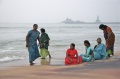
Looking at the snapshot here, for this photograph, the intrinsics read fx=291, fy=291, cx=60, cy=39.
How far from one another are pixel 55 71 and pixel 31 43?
236 cm

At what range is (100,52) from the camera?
956 centimetres

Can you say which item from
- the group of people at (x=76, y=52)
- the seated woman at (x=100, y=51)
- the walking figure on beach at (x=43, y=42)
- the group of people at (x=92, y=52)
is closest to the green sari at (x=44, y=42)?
the walking figure on beach at (x=43, y=42)

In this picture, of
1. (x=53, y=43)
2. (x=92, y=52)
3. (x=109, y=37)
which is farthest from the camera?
(x=53, y=43)

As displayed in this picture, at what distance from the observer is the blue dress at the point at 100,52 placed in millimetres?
9523

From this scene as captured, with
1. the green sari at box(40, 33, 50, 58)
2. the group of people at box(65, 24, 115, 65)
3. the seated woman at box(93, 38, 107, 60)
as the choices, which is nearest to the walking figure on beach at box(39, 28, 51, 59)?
the green sari at box(40, 33, 50, 58)

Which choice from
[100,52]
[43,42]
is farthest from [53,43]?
[100,52]

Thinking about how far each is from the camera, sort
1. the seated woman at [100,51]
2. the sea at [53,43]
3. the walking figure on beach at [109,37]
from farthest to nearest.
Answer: the sea at [53,43], the walking figure on beach at [109,37], the seated woman at [100,51]

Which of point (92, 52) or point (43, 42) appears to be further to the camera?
point (43, 42)

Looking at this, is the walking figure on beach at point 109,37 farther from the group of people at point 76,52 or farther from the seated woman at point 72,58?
the seated woman at point 72,58

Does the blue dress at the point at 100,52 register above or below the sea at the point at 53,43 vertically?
above

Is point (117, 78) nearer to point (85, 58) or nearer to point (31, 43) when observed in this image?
point (85, 58)

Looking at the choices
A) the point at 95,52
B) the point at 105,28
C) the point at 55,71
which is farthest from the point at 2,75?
the point at 105,28

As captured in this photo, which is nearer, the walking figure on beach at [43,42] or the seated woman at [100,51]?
the seated woman at [100,51]

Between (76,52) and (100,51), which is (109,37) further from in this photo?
(76,52)
